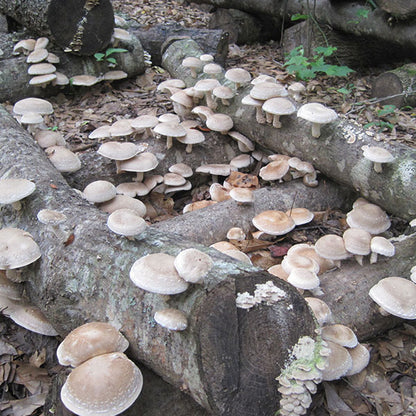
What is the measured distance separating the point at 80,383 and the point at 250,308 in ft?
3.83

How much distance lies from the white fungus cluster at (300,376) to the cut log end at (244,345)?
5 cm

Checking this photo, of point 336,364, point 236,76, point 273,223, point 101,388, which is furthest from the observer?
point 236,76

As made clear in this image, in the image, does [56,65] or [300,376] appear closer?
[300,376]

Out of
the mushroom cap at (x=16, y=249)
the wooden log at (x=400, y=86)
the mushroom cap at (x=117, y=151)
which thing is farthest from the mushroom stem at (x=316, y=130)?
the mushroom cap at (x=16, y=249)

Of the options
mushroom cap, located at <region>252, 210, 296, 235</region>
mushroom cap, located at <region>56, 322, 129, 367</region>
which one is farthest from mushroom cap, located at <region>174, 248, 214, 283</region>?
mushroom cap, located at <region>252, 210, 296, 235</region>

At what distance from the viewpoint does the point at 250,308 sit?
272 cm

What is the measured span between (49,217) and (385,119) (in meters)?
6.26

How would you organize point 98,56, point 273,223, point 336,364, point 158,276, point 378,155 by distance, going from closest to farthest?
point 158,276 → point 336,364 → point 378,155 → point 273,223 → point 98,56

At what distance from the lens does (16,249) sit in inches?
126

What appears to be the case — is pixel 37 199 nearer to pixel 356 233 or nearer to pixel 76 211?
pixel 76 211

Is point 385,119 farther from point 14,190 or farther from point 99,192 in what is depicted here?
point 14,190

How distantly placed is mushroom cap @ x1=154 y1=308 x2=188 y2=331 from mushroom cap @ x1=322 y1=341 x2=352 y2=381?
1196 mm

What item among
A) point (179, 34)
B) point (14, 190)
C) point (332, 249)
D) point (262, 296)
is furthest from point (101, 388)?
point (179, 34)

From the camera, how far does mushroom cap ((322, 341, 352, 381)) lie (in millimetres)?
3051
